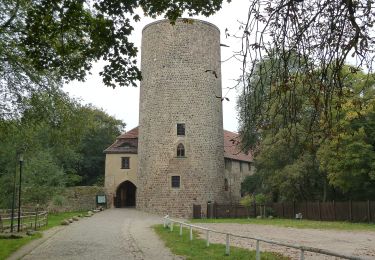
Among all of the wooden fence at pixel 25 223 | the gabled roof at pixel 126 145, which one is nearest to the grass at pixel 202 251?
the wooden fence at pixel 25 223

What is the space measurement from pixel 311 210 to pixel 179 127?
12.1m

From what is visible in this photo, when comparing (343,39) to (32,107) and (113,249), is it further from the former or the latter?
(32,107)

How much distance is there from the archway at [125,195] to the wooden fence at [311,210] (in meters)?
13.2

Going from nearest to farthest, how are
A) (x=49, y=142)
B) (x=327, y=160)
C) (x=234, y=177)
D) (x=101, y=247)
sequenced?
(x=101, y=247) < (x=327, y=160) < (x=49, y=142) < (x=234, y=177)

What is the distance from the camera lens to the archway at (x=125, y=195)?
44.8 meters

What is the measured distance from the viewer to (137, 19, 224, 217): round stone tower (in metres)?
35.8

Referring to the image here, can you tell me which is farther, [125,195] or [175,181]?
[125,195]

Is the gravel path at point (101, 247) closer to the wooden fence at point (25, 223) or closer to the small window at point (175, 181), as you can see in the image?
the wooden fence at point (25, 223)

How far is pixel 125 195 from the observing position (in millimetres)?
47031

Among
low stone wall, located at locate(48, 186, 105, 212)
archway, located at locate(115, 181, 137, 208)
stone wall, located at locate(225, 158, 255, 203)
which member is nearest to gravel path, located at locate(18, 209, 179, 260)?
low stone wall, located at locate(48, 186, 105, 212)

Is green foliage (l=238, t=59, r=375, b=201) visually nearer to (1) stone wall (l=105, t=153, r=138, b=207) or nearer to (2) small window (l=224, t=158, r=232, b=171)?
(2) small window (l=224, t=158, r=232, b=171)

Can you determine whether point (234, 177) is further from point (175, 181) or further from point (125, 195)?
point (125, 195)

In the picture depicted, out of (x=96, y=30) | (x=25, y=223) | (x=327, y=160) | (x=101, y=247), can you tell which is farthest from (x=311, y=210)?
(x=96, y=30)

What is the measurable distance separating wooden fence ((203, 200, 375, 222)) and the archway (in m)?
13.2
